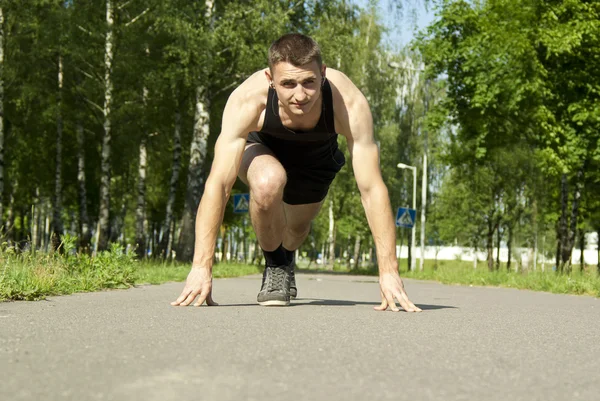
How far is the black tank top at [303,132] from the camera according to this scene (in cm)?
600

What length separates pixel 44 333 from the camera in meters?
4.20

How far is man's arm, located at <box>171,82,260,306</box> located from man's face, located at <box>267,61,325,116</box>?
0.33 m

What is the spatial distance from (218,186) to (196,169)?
1918 cm

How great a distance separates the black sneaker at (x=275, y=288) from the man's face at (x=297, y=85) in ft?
4.66

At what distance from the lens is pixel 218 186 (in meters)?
5.88

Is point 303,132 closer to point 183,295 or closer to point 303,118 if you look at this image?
point 303,118

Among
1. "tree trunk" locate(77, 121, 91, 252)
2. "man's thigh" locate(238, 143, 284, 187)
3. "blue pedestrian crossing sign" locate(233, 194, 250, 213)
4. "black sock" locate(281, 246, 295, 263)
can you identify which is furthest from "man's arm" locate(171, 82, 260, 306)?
"tree trunk" locate(77, 121, 91, 252)

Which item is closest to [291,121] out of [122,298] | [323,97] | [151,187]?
[323,97]

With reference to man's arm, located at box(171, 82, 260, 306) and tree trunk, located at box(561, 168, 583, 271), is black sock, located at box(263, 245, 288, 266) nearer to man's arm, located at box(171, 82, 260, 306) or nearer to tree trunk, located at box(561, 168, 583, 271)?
man's arm, located at box(171, 82, 260, 306)

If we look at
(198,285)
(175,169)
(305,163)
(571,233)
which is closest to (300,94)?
(305,163)

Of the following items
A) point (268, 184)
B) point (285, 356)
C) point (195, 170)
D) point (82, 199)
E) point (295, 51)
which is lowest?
point (285, 356)

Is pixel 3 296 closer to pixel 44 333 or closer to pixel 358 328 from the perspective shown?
pixel 44 333

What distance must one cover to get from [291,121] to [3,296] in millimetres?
2712

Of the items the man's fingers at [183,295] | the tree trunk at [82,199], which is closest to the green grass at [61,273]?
the man's fingers at [183,295]
